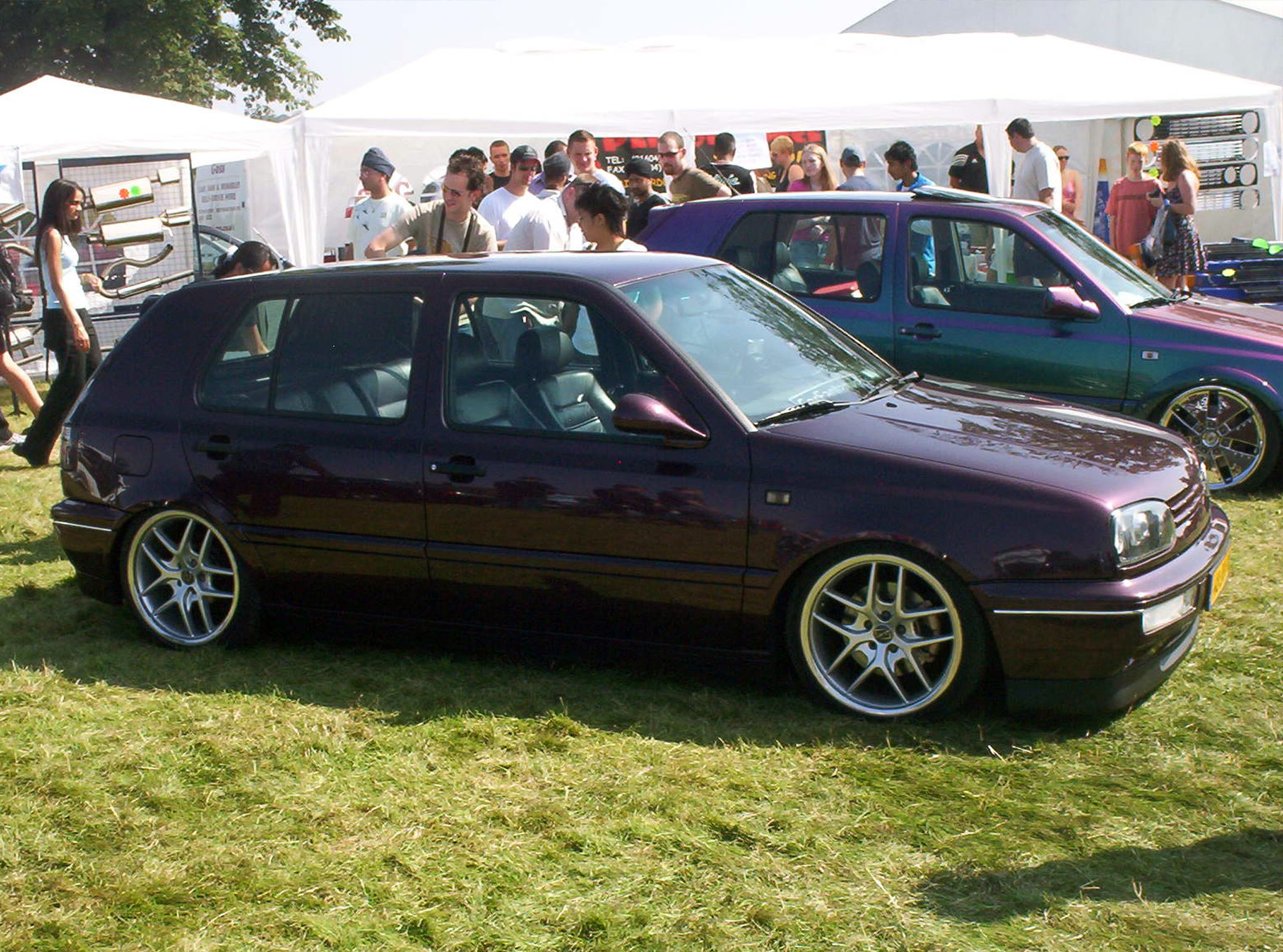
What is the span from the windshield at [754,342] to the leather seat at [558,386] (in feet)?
0.98

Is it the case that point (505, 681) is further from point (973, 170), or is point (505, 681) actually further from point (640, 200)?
point (973, 170)

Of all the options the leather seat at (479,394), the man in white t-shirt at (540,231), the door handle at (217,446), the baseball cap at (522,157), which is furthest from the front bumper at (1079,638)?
the baseball cap at (522,157)

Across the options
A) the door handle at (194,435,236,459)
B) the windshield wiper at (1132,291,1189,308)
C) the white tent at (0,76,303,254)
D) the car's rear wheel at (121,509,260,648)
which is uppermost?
the white tent at (0,76,303,254)

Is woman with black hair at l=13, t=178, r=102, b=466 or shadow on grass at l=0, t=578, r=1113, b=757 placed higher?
woman with black hair at l=13, t=178, r=102, b=466

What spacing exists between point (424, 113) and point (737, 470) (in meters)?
11.5

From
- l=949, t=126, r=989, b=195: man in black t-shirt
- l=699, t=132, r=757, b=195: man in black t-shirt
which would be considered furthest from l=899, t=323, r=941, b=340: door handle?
l=949, t=126, r=989, b=195: man in black t-shirt

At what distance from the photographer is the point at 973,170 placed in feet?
49.5

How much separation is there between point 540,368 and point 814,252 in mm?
3587

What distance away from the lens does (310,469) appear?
199 inches

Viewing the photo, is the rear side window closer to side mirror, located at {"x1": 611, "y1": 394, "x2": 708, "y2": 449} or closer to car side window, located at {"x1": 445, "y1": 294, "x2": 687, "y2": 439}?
car side window, located at {"x1": 445, "y1": 294, "x2": 687, "y2": 439}

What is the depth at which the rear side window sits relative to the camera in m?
5.05

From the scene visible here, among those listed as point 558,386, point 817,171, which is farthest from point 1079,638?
point 817,171

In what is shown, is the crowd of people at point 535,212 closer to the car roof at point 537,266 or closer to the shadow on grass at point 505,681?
the car roof at point 537,266

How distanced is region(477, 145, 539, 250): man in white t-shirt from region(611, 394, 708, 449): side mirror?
17.6 ft
